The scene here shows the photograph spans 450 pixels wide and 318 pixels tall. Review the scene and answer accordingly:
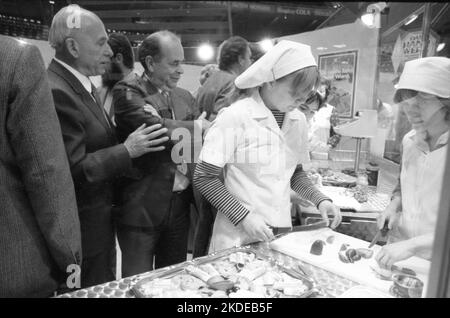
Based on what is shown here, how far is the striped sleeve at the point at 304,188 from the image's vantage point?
1223mm

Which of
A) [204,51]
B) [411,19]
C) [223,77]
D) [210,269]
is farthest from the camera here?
[223,77]

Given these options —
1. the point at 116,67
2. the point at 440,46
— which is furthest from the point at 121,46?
the point at 440,46

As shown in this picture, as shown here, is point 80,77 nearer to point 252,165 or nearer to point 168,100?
point 168,100

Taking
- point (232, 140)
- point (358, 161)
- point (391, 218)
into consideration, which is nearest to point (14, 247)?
point (232, 140)

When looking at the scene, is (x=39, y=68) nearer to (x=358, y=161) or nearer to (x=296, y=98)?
(x=296, y=98)

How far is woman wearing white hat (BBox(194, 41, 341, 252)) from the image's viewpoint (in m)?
1.03

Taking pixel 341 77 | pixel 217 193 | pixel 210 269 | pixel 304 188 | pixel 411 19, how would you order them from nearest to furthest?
pixel 210 269 → pixel 217 193 → pixel 304 188 → pixel 411 19 → pixel 341 77

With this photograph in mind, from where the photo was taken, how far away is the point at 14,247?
750 millimetres

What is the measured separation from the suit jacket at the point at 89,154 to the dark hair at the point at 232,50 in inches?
45.5

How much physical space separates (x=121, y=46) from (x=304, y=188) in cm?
100

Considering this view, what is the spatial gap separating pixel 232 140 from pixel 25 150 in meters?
0.57

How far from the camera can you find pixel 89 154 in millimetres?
1102

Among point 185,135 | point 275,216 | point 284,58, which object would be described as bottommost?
point 275,216
